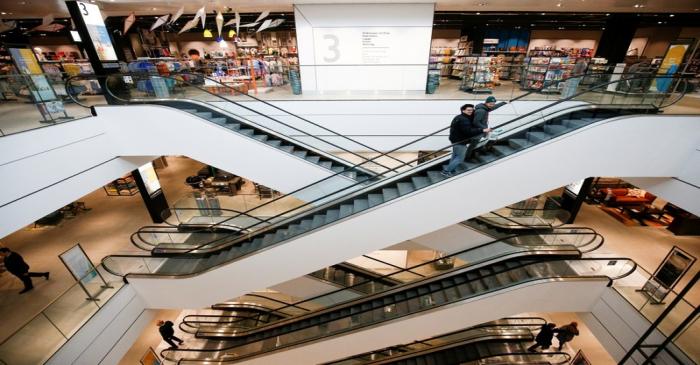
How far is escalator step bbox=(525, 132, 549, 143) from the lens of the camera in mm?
4477

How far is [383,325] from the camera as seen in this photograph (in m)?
6.00

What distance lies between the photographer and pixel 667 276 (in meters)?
5.09

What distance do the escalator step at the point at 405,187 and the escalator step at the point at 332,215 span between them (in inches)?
48.4

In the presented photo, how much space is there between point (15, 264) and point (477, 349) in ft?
37.2

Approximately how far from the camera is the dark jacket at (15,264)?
6.16 meters

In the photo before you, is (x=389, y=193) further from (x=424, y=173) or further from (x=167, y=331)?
(x=167, y=331)

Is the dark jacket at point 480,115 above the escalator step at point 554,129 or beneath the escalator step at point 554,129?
above

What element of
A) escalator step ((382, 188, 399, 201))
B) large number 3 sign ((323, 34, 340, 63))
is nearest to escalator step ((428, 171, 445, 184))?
escalator step ((382, 188, 399, 201))

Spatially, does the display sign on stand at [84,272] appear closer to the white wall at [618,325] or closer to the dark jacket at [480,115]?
the dark jacket at [480,115]

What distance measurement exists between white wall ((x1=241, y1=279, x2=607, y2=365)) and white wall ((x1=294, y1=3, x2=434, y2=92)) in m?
5.86

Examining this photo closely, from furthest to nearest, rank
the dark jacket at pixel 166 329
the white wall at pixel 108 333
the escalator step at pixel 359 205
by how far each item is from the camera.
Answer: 1. the dark jacket at pixel 166 329
2. the escalator step at pixel 359 205
3. the white wall at pixel 108 333

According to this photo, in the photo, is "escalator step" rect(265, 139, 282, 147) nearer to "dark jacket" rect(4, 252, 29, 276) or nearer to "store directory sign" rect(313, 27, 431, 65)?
"store directory sign" rect(313, 27, 431, 65)

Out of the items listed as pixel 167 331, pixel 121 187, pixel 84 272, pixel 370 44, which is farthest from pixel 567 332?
pixel 121 187

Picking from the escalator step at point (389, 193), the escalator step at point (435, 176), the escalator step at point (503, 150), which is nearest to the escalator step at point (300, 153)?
the escalator step at point (389, 193)
